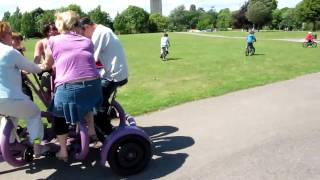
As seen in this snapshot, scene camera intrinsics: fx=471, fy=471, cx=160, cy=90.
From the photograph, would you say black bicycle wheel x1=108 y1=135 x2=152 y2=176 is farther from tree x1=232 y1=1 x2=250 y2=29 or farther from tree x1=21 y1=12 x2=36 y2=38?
tree x1=232 y1=1 x2=250 y2=29

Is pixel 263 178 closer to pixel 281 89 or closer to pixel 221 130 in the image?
pixel 221 130

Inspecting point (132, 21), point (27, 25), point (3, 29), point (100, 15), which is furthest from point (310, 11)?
point (3, 29)

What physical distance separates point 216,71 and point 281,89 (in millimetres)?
5547

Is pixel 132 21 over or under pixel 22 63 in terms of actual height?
under

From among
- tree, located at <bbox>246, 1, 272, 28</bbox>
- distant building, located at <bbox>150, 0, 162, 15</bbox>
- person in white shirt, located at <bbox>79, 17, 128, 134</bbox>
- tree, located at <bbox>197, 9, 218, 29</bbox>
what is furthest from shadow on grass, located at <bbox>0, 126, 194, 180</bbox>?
distant building, located at <bbox>150, 0, 162, 15</bbox>

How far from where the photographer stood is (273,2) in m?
121

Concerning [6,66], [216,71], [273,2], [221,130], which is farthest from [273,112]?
[273,2]

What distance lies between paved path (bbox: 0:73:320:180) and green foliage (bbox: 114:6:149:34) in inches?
4659

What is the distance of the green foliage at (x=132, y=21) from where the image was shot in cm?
12688

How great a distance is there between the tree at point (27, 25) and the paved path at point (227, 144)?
10683cm

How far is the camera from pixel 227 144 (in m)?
6.55

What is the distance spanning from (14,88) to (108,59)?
1340 mm

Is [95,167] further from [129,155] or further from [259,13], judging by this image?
[259,13]

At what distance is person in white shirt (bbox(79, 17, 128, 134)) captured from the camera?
19.0ft
